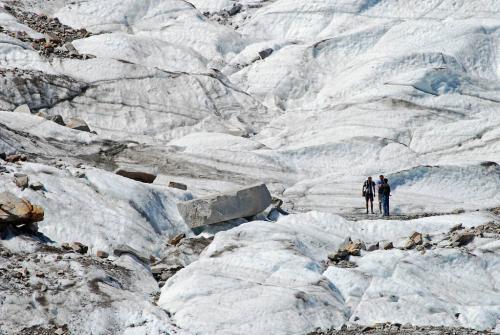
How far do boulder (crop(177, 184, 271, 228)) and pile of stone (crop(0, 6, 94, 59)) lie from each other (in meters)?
14.5

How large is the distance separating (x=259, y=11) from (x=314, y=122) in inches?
502

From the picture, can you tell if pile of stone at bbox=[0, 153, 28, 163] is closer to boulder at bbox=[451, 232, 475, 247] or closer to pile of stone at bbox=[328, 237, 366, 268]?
pile of stone at bbox=[328, 237, 366, 268]

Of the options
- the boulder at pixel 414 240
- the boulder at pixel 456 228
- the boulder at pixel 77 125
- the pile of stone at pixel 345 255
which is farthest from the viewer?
the boulder at pixel 77 125

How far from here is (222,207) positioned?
23969mm

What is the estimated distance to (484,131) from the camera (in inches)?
1309

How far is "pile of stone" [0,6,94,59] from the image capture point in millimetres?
36938

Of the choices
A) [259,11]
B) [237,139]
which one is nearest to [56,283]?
[237,139]

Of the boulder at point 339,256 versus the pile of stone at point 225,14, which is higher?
the pile of stone at point 225,14

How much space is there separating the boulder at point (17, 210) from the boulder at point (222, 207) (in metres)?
4.30

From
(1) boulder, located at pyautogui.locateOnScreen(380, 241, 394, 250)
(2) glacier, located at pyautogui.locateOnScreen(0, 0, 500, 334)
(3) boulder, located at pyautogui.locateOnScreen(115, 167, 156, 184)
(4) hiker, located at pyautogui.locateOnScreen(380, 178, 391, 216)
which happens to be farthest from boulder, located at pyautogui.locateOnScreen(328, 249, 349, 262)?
(3) boulder, located at pyautogui.locateOnScreen(115, 167, 156, 184)

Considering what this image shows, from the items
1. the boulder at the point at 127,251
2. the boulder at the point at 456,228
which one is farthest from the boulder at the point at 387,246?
the boulder at the point at 127,251

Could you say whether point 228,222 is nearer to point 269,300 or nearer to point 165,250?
point 165,250

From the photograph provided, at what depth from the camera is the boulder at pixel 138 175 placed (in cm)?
2639

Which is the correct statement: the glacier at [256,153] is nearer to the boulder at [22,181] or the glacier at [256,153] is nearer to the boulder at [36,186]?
the boulder at [22,181]
